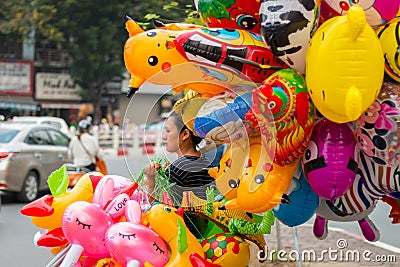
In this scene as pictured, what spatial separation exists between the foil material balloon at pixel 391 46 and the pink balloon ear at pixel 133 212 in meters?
1.71

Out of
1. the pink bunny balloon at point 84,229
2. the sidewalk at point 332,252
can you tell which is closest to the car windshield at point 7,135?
the sidewalk at point 332,252

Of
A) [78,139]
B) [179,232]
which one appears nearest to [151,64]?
[179,232]

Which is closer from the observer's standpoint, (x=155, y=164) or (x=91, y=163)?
(x=155, y=164)

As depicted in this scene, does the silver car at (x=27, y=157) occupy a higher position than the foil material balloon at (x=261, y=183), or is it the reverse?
the foil material balloon at (x=261, y=183)

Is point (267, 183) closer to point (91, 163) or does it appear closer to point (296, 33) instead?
point (296, 33)

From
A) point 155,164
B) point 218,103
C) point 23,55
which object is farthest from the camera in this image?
point 23,55

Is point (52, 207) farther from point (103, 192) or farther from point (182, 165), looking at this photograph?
point (182, 165)

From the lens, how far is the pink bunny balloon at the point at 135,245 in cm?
341

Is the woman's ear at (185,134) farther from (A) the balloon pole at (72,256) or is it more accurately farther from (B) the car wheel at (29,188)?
(B) the car wheel at (29,188)

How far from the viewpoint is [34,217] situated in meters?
3.95

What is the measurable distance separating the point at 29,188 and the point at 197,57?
25.3 feet

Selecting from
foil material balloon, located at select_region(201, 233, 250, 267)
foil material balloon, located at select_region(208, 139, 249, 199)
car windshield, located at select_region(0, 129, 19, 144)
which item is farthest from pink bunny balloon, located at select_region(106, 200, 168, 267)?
car windshield, located at select_region(0, 129, 19, 144)

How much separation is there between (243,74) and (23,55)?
28.2m

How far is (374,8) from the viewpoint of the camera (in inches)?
124
